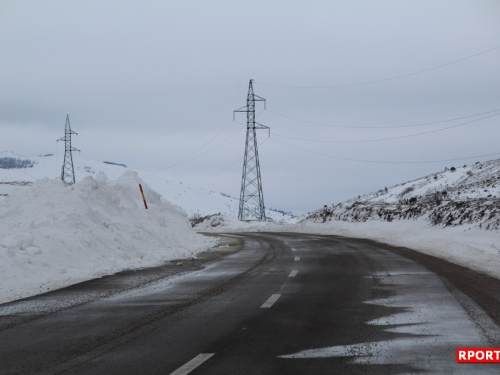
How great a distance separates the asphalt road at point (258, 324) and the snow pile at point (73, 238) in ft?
4.63

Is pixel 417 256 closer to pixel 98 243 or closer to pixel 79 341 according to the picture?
pixel 98 243

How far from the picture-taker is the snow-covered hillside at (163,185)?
122812 mm

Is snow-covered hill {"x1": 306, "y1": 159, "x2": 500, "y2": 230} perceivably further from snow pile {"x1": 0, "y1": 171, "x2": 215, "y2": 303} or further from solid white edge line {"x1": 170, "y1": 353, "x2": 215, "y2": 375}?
solid white edge line {"x1": 170, "y1": 353, "x2": 215, "y2": 375}

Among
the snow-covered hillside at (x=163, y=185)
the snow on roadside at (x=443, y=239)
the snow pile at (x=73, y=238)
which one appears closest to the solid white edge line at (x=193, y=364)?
the snow pile at (x=73, y=238)

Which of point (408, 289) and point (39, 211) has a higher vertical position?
point (39, 211)

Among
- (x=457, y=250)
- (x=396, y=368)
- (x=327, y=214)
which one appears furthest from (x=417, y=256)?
(x=327, y=214)

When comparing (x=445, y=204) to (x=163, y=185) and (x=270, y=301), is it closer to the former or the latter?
(x=270, y=301)

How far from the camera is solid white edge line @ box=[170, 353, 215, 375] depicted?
5.18 m

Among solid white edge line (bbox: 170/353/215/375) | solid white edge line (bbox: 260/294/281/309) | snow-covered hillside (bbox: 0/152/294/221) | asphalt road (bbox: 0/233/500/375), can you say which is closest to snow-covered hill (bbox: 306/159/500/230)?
asphalt road (bbox: 0/233/500/375)

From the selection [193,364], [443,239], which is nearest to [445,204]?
[443,239]

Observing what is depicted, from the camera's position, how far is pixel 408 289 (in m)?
10.2

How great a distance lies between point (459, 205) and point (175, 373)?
2762cm

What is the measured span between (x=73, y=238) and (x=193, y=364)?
453 inches

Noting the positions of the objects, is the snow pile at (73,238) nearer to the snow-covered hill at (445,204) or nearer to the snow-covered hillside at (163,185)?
the snow-covered hill at (445,204)
